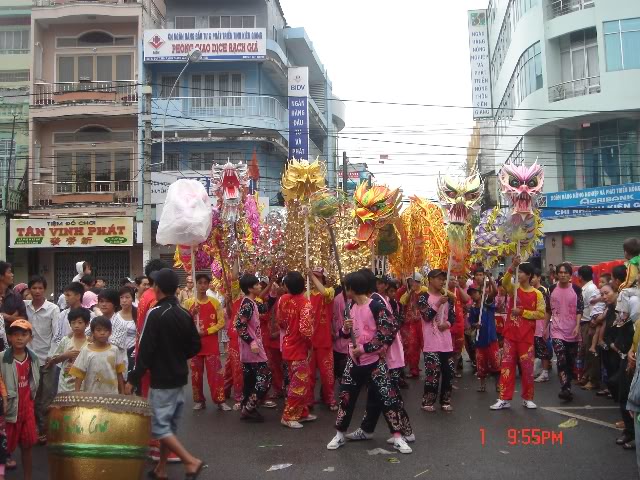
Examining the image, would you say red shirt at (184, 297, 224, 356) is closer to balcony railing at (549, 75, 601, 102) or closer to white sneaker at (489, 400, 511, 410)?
white sneaker at (489, 400, 511, 410)

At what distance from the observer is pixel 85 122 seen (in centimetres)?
2602

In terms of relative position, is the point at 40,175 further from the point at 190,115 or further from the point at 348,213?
the point at 348,213

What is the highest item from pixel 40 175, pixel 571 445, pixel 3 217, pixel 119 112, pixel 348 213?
pixel 119 112

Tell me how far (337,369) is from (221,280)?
2.08 metres

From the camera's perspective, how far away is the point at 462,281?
10.3 metres

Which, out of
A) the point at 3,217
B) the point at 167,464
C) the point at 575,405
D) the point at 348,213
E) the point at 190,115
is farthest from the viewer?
the point at 190,115

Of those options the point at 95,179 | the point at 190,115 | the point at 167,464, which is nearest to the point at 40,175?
the point at 95,179

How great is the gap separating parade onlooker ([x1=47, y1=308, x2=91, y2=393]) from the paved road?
31.4 inches

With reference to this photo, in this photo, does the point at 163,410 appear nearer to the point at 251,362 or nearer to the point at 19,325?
the point at 19,325

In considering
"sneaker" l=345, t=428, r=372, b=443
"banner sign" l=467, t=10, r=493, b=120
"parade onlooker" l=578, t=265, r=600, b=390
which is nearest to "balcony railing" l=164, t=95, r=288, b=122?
"banner sign" l=467, t=10, r=493, b=120

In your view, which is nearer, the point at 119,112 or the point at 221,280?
the point at 221,280

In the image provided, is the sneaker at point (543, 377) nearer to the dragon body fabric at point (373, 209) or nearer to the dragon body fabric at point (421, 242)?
the dragon body fabric at point (421, 242)

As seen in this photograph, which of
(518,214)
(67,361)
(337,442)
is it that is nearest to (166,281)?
(67,361)

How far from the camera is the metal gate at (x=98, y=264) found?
2564 cm
